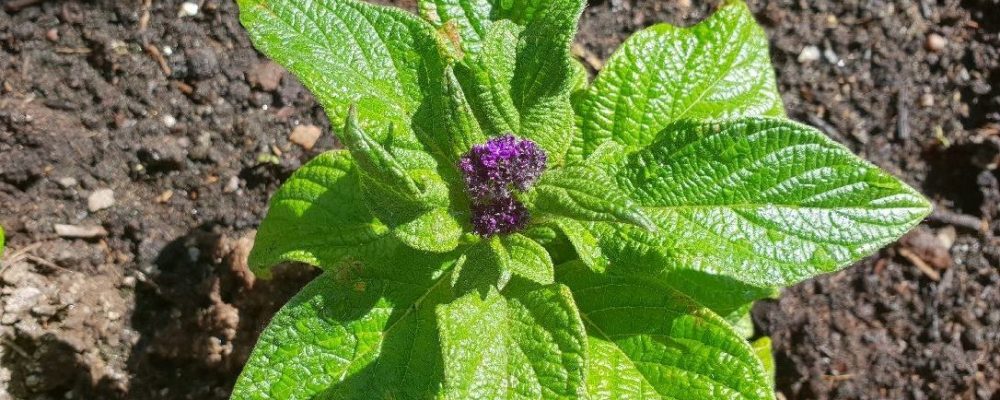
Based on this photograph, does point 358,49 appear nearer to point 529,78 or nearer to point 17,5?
point 529,78

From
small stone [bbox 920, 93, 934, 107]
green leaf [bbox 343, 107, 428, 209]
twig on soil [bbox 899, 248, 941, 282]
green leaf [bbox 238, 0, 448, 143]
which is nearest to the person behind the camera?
green leaf [bbox 343, 107, 428, 209]

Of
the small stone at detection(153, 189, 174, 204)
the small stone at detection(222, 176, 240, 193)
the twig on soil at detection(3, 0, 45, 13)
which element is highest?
the twig on soil at detection(3, 0, 45, 13)

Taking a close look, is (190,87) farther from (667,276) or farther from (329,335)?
(667,276)

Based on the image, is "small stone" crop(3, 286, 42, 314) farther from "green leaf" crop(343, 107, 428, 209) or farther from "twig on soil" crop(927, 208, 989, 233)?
"twig on soil" crop(927, 208, 989, 233)

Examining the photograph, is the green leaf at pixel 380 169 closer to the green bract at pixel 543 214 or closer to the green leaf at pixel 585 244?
the green bract at pixel 543 214

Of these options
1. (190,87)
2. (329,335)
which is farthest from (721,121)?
(190,87)

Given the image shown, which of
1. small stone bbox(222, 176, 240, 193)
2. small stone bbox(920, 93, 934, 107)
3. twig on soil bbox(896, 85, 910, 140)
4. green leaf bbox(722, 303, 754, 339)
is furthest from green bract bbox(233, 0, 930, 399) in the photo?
small stone bbox(920, 93, 934, 107)

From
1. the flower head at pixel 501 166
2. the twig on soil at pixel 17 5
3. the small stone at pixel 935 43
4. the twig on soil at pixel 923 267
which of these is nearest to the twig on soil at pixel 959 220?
the twig on soil at pixel 923 267
